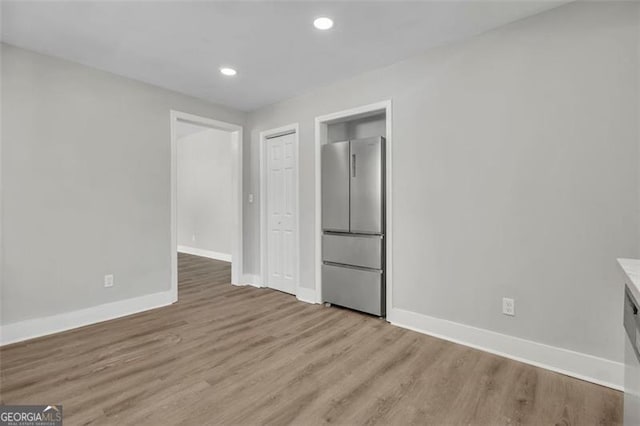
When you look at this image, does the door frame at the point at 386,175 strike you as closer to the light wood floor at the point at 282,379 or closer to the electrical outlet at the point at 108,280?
the light wood floor at the point at 282,379

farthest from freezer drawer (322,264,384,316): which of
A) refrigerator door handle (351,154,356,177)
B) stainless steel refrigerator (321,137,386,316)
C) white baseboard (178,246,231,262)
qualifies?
white baseboard (178,246,231,262)

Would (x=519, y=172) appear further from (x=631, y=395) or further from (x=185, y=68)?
(x=185, y=68)

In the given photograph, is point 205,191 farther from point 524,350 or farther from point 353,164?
point 524,350

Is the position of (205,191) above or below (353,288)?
above

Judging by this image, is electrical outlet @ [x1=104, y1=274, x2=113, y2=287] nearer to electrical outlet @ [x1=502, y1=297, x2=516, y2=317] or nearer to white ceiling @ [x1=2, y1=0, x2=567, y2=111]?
white ceiling @ [x1=2, y1=0, x2=567, y2=111]

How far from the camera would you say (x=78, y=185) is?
114 inches

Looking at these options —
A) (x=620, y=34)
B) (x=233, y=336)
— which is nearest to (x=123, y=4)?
(x=233, y=336)

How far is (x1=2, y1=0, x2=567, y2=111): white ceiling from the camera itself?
207 cm

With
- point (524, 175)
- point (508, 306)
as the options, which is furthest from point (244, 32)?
point (508, 306)

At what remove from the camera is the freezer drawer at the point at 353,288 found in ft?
10.1

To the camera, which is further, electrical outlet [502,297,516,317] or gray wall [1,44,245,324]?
gray wall [1,44,245,324]

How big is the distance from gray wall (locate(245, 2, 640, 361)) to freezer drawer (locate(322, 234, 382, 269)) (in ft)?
0.75

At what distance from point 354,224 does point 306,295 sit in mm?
1122

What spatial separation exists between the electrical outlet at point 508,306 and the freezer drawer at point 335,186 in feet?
5.18
